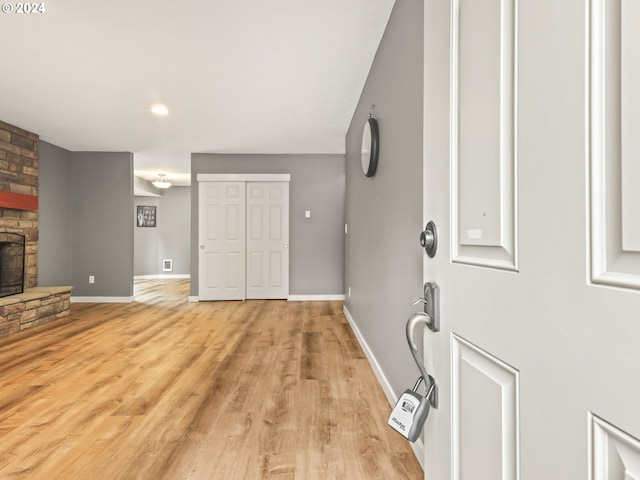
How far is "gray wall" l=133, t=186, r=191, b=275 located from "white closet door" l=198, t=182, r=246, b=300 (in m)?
3.68

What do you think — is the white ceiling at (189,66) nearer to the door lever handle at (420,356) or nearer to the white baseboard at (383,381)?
the door lever handle at (420,356)

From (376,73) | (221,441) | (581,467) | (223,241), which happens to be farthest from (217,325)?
(581,467)

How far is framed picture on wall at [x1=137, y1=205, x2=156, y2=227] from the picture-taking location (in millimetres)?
8508

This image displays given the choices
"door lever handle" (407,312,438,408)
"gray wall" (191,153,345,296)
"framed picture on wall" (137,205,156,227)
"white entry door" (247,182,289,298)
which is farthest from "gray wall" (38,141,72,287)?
"door lever handle" (407,312,438,408)

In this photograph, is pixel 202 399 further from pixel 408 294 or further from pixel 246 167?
pixel 246 167

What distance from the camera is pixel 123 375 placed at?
2404mm

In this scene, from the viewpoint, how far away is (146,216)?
854cm

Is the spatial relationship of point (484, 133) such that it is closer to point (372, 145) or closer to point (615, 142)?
point (615, 142)

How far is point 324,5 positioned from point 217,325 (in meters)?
3.29

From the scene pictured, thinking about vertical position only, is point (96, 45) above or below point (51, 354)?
above

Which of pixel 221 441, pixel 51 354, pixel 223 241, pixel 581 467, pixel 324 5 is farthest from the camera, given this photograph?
pixel 223 241

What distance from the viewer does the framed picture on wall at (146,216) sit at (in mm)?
8508

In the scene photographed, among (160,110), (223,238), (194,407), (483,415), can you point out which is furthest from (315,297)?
(483,415)

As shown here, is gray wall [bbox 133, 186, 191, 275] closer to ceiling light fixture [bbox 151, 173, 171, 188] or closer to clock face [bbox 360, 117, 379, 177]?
ceiling light fixture [bbox 151, 173, 171, 188]
